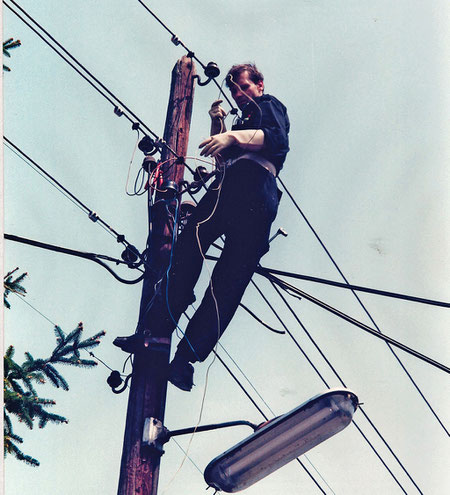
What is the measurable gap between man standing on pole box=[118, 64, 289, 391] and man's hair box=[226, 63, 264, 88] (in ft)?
1.73

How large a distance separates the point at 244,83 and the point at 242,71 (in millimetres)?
131

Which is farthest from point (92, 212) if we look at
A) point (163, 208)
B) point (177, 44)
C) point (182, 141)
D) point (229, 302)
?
point (177, 44)

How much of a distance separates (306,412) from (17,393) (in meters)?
2.80

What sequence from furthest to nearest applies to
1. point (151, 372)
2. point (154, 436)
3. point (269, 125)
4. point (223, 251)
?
point (269, 125) < point (223, 251) < point (151, 372) < point (154, 436)

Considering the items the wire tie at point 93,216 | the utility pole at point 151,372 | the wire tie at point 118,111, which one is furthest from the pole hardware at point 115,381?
the wire tie at point 118,111

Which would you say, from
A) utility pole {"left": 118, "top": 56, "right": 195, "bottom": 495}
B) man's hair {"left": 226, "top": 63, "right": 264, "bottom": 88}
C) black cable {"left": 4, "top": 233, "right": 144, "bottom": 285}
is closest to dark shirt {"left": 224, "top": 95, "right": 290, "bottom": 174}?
man's hair {"left": 226, "top": 63, "right": 264, "bottom": 88}

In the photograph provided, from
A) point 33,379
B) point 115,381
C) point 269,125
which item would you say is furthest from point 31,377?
point 269,125

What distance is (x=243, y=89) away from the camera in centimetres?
541

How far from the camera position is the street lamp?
3.67 m

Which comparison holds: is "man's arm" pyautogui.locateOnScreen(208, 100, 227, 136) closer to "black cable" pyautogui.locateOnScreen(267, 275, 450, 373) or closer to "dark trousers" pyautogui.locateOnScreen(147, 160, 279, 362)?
"dark trousers" pyautogui.locateOnScreen(147, 160, 279, 362)

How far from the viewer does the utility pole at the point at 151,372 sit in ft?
13.1

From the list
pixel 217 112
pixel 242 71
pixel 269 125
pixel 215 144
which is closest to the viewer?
pixel 215 144

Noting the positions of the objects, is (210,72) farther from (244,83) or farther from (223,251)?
(223,251)

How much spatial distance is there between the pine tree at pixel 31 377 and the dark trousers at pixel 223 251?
1565 millimetres
